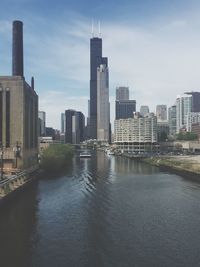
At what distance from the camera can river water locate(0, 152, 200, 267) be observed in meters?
40.1

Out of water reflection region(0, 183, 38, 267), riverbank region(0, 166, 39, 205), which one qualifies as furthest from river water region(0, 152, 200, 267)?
riverbank region(0, 166, 39, 205)

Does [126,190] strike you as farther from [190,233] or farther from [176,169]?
[176,169]

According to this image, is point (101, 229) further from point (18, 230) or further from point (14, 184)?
point (14, 184)

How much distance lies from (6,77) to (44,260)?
76.3m

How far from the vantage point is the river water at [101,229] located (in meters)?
40.1

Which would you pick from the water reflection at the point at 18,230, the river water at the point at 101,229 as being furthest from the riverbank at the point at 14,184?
the river water at the point at 101,229

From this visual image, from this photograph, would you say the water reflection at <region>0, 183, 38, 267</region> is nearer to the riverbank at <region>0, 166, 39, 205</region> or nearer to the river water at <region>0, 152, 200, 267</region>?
the river water at <region>0, 152, 200, 267</region>

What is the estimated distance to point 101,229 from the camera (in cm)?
5156

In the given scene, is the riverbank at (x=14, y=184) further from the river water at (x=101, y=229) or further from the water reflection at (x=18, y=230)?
the river water at (x=101, y=229)

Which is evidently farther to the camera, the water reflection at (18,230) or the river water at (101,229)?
the water reflection at (18,230)

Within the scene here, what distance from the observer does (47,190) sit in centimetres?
8956

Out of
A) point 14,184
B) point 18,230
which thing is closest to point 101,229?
point 18,230

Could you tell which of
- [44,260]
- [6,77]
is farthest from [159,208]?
[6,77]

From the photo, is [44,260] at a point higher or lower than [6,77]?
lower
